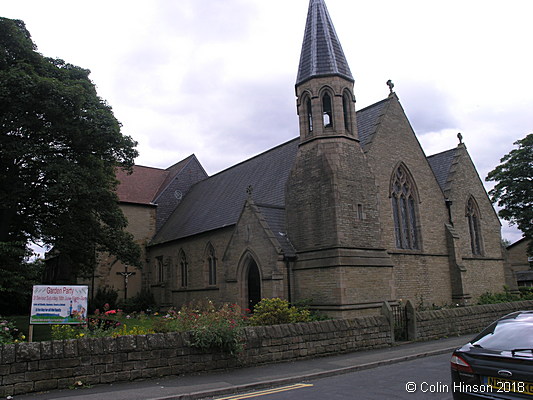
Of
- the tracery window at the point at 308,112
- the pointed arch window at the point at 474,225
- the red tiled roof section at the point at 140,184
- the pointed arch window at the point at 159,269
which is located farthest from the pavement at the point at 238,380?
the red tiled roof section at the point at 140,184

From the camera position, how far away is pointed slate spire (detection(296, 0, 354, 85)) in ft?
63.9

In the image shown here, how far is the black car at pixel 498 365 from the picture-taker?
5055 mm

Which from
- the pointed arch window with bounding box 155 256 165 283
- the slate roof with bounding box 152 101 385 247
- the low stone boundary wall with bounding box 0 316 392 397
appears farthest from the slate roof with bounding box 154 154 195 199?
the low stone boundary wall with bounding box 0 316 392 397

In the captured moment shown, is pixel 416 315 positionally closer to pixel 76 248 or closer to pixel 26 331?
pixel 76 248

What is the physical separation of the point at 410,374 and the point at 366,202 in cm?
929

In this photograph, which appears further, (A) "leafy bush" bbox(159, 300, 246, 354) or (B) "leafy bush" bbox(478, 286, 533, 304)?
(B) "leafy bush" bbox(478, 286, 533, 304)

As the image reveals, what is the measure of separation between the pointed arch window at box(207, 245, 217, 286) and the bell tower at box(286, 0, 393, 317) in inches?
346

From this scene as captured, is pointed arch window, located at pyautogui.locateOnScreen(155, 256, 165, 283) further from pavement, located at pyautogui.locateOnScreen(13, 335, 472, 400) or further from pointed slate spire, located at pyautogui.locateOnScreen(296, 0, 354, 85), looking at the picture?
pavement, located at pyautogui.locateOnScreen(13, 335, 472, 400)

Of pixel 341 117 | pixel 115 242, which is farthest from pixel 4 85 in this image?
pixel 341 117

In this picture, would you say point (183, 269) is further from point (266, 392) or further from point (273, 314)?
point (266, 392)

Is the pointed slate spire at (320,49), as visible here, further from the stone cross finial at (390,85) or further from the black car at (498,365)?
the black car at (498,365)

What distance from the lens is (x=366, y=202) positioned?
18.2m

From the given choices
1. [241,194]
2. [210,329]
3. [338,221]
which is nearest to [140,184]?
[241,194]

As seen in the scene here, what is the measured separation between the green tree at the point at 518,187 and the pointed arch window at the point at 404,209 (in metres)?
21.3
